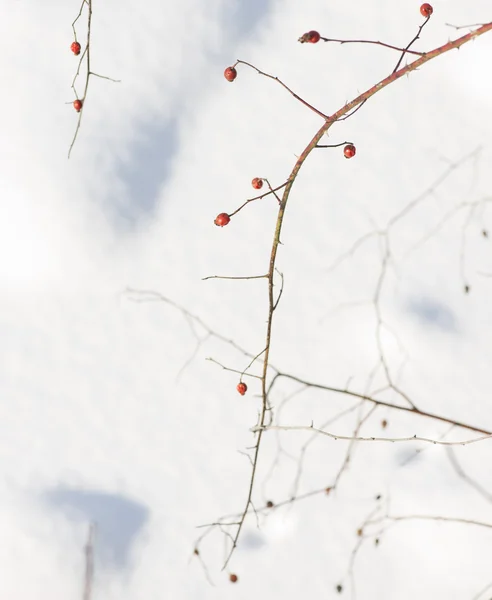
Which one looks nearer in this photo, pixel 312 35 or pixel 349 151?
pixel 312 35

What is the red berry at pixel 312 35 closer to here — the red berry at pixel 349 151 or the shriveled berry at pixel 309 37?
the shriveled berry at pixel 309 37

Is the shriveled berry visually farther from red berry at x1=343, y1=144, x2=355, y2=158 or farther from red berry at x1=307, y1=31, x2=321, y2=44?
red berry at x1=343, y1=144, x2=355, y2=158

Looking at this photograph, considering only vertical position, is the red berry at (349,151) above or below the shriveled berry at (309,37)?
above

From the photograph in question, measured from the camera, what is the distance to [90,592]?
3.07m

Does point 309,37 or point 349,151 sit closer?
point 309,37

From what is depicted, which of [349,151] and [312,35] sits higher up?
[349,151]

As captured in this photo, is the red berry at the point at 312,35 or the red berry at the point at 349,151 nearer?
the red berry at the point at 312,35

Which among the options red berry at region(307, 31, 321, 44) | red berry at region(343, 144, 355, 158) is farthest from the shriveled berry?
red berry at region(343, 144, 355, 158)

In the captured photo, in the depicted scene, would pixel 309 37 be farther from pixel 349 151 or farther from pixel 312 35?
pixel 349 151

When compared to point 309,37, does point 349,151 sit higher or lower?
higher

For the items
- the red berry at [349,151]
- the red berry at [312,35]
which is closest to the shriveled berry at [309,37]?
the red berry at [312,35]

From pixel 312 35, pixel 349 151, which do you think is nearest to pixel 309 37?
pixel 312 35

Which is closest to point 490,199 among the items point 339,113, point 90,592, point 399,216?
point 399,216

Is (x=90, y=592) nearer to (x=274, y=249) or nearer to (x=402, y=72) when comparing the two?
(x=274, y=249)
